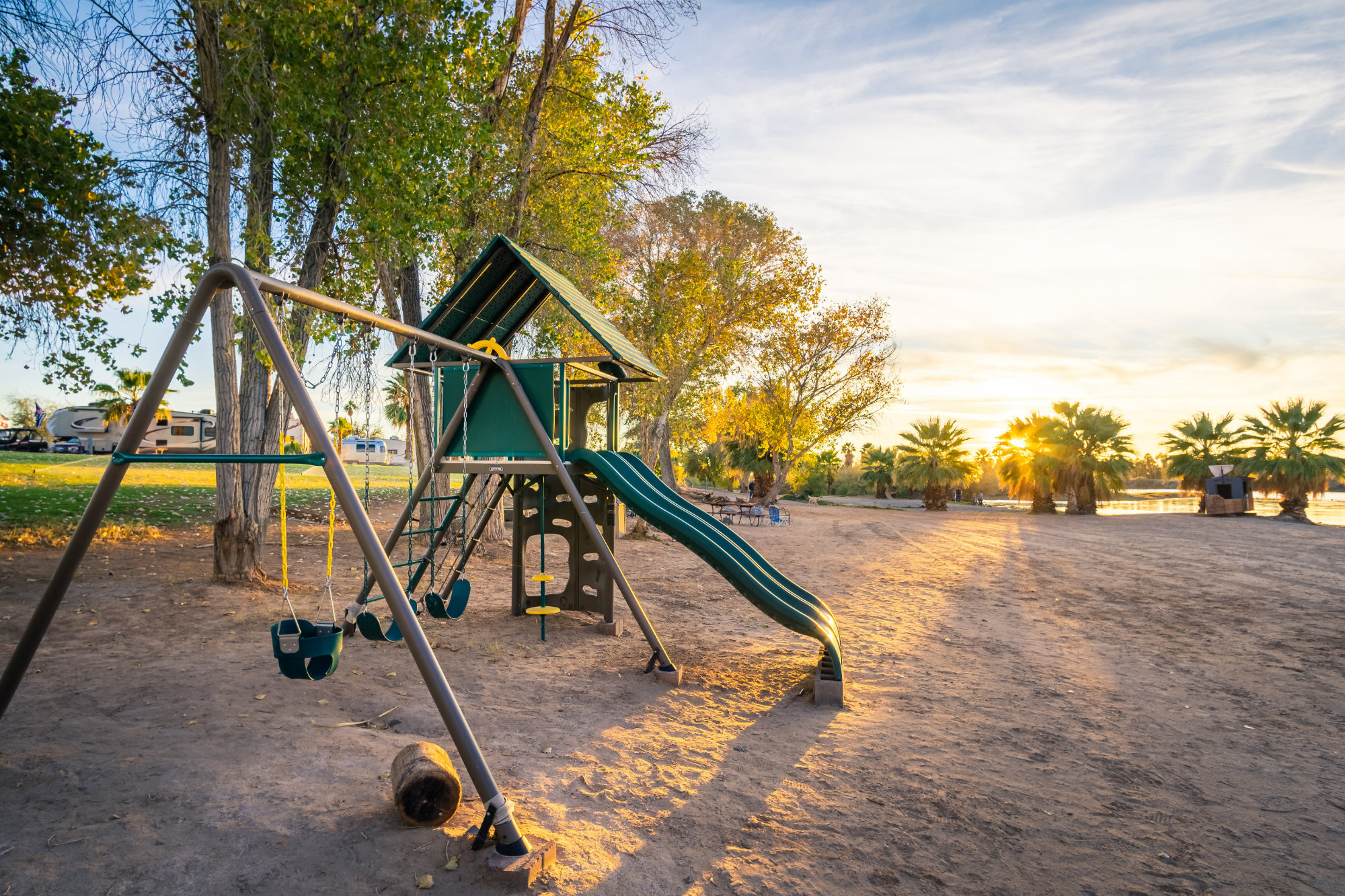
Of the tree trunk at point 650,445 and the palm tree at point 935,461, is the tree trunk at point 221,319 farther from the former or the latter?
the palm tree at point 935,461

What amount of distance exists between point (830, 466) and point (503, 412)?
39272 mm

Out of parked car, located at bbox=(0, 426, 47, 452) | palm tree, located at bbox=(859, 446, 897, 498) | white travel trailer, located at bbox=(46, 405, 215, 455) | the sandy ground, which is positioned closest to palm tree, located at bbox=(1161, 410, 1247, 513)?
palm tree, located at bbox=(859, 446, 897, 498)

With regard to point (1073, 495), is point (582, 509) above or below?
above

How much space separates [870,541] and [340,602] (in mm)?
14452

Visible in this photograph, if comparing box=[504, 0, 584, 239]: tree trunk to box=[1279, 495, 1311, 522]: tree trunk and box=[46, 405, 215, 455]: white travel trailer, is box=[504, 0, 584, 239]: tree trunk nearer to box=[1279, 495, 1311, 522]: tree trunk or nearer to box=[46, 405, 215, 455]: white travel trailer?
box=[1279, 495, 1311, 522]: tree trunk

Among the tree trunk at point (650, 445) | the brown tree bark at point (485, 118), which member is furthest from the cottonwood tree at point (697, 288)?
the brown tree bark at point (485, 118)

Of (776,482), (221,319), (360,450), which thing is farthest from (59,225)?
(360,450)

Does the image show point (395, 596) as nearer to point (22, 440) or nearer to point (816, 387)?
point (816, 387)

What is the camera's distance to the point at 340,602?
29.8 feet

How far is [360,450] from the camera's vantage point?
2547 inches

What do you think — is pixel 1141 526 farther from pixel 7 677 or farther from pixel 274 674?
pixel 7 677

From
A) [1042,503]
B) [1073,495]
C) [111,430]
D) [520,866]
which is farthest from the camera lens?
[111,430]

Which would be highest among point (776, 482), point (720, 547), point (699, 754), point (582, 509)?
point (582, 509)

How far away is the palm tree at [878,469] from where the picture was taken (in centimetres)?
4628
